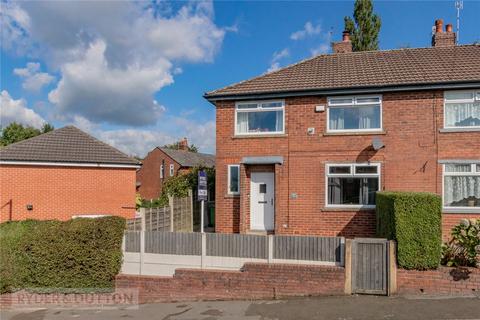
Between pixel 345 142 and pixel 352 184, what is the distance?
1293mm

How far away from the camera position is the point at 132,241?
32.8 feet

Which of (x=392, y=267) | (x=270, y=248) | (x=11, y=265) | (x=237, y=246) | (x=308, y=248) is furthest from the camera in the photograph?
(x=11, y=265)

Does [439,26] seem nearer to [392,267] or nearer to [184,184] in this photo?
[392,267]

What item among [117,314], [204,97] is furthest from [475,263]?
[204,97]

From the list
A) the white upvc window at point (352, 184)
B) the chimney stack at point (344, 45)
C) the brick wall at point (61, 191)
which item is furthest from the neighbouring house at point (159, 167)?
the white upvc window at point (352, 184)

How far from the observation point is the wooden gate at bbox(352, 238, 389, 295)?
316 inches

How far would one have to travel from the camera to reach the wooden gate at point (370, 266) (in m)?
8.04

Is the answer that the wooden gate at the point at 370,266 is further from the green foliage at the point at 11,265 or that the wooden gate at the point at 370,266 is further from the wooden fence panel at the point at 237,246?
the green foliage at the point at 11,265

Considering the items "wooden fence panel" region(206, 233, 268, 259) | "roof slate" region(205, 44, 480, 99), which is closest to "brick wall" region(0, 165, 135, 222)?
"roof slate" region(205, 44, 480, 99)

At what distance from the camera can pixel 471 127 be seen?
11.5 meters

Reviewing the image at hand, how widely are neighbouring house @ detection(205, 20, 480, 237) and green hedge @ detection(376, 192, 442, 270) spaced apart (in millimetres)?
3998

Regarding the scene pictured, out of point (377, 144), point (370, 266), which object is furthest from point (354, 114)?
point (370, 266)

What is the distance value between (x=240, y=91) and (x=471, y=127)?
22.7 feet

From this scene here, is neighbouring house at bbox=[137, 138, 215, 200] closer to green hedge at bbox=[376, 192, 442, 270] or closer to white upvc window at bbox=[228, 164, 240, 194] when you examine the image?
white upvc window at bbox=[228, 164, 240, 194]
